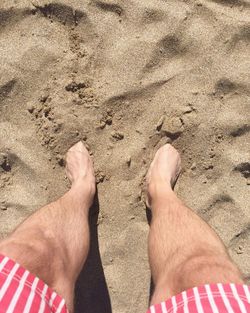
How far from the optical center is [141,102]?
187cm

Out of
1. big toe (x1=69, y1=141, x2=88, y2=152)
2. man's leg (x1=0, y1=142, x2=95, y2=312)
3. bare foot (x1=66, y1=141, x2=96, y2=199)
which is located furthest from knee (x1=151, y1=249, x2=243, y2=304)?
big toe (x1=69, y1=141, x2=88, y2=152)

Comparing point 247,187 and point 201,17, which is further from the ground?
point 201,17

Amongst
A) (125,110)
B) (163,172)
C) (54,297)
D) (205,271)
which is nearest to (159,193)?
(163,172)

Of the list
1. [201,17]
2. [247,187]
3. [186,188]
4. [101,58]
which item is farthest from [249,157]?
[101,58]

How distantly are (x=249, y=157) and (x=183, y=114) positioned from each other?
35 centimetres

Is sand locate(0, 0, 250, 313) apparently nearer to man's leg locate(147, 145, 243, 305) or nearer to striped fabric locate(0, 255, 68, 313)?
man's leg locate(147, 145, 243, 305)

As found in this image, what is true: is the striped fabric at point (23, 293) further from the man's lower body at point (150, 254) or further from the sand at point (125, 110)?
the sand at point (125, 110)

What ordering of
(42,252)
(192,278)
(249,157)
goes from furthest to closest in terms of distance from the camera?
(249,157) < (42,252) < (192,278)

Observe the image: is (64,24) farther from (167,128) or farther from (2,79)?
(167,128)

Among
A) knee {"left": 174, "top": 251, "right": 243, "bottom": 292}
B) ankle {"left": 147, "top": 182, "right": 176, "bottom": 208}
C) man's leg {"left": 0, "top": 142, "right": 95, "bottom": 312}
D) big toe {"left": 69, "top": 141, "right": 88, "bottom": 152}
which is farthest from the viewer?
big toe {"left": 69, "top": 141, "right": 88, "bottom": 152}

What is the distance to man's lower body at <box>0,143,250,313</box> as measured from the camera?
1.18m

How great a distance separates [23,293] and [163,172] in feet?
2.84

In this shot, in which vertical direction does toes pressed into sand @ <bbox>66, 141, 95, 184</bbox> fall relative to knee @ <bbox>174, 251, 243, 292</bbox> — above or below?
below

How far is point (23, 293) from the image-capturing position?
1189 millimetres
